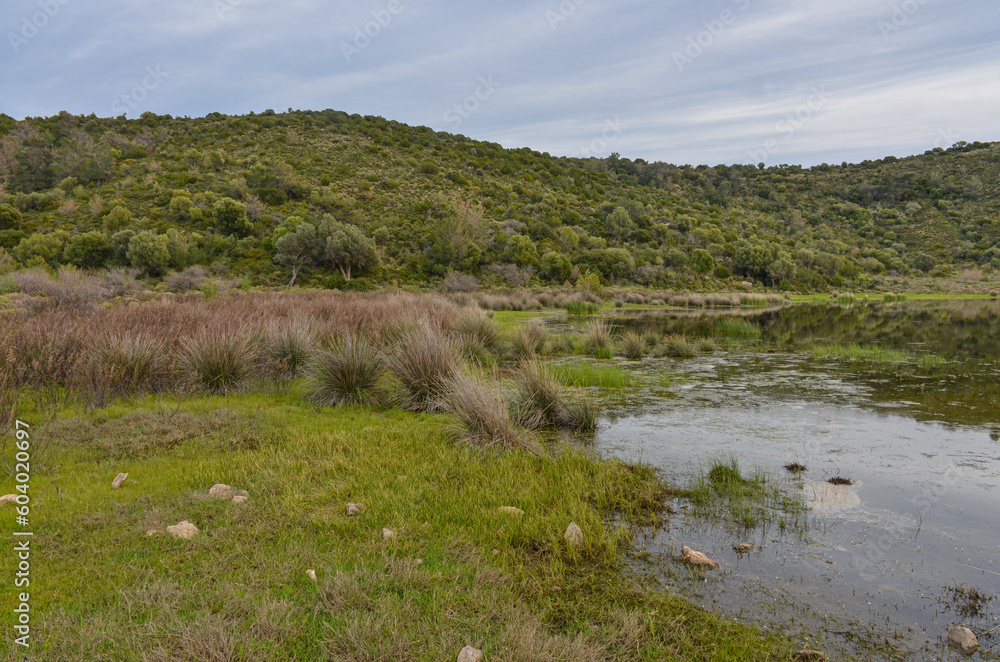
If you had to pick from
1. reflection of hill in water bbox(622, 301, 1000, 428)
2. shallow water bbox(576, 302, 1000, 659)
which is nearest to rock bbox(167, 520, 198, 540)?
shallow water bbox(576, 302, 1000, 659)

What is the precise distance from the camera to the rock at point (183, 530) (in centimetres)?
396

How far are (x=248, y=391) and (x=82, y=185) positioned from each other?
58.4 meters

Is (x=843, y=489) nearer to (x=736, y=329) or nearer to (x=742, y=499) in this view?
(x=742, y=499)

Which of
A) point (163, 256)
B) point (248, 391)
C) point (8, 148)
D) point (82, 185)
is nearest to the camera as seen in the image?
point (248, 391)

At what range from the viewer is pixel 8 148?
56.3 m

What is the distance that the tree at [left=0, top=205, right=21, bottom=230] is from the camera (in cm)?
4375

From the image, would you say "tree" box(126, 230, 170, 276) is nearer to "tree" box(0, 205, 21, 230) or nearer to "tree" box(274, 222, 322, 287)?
"tree" box(274, 222, 322, 287)

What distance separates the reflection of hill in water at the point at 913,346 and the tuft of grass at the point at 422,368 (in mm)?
8040

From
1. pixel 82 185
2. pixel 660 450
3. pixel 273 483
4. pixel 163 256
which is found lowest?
pixel 660 450

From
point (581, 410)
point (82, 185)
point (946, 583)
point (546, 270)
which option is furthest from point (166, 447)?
point (82, 185)

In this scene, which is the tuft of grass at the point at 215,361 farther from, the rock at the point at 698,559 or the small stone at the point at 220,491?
the rock at the point at 698,559

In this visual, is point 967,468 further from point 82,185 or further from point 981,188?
point 981,188

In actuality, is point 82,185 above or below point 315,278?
above

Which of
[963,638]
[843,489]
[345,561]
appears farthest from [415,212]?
[963,638]
